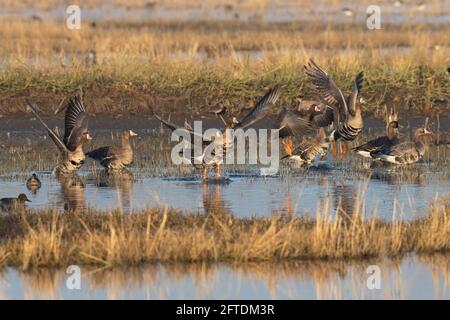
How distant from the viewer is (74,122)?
16.1 m

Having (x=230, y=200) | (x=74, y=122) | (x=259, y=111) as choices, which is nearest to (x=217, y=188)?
(x=230, y=200)

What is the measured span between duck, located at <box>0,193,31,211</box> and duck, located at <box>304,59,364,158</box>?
225 inches

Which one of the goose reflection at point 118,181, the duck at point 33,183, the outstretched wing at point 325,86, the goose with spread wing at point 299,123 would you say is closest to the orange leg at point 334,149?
the goose with spread wing at point 299,123

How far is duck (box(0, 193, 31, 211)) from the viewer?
1213 cm

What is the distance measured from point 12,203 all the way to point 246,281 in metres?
3.69

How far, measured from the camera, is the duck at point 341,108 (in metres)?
16.8

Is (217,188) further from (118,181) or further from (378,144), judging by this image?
(378,144)

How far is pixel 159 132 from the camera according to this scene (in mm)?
19641

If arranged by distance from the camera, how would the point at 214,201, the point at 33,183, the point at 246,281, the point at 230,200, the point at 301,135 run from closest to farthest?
the point at 246,281 < the point at 214,201 < the point at 230,200 < the point at 33,183 < the point at 301,135

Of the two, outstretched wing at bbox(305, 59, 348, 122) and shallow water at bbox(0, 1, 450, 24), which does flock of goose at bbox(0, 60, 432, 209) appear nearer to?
outstretched wing at bbox(305, 59, 348, 122)

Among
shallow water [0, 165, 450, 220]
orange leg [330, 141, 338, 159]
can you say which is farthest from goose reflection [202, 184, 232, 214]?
orange leg [330, 141, 338, 159]
